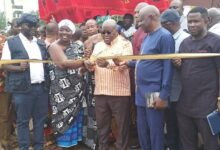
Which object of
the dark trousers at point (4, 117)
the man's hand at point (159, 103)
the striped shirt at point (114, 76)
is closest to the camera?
the man's hand at point (159, 103)

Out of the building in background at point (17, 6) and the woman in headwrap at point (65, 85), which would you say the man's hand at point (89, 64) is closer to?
the woman in headwrap at point (65, 85)

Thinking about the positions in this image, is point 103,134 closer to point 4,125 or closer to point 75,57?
point 75,57

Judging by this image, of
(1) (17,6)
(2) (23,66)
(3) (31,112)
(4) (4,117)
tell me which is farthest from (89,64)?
(1) (17,6)

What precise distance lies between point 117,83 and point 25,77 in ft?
3.94

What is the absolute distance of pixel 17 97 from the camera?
496 cm

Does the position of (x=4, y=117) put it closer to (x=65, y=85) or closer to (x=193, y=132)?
(x=65, y=85)

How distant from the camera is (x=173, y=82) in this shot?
428 centimetres

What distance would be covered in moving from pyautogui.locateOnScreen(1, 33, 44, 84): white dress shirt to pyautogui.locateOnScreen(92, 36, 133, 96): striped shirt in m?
0.79

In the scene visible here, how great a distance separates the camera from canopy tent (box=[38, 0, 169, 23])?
6137 mm

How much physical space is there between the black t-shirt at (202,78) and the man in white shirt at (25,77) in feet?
6.61

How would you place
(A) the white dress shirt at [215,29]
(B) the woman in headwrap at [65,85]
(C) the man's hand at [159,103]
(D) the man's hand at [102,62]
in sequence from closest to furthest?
(C) the man's hand at [159,103], (A) the white dress shirt at [215,29], (D) the man's hand at [102,62], (B) the woman in headwrap at [65,85]

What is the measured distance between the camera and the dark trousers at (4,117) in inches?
229

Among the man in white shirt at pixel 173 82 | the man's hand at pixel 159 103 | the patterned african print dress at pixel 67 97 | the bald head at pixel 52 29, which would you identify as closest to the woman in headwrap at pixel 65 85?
the patterned african print dress at pixel 67 97

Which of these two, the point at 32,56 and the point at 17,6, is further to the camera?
the point at 17,6
